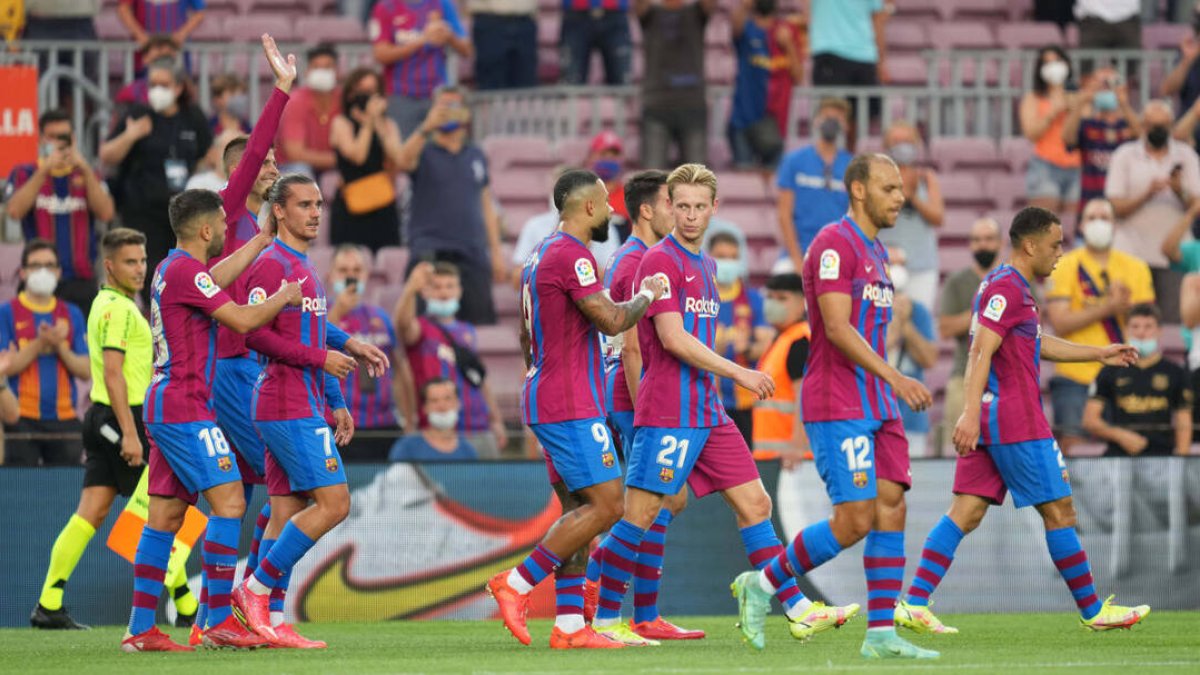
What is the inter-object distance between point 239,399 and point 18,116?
17.5 feet

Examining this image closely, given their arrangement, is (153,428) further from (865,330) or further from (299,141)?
(299,141)

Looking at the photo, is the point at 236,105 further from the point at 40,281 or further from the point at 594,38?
the point at 594,38

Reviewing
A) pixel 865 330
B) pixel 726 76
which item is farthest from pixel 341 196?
pixel 865 330

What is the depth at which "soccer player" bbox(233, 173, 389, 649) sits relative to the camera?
9781 millimetres

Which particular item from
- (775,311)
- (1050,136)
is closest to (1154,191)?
(1050,136)

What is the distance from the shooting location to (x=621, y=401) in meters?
10.6

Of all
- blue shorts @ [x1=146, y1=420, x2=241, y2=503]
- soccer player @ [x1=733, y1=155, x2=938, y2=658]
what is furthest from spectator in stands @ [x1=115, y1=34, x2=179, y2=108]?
soccer player @ [x1=733, y1=155, x2=938, y2=658]

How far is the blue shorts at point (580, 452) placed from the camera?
368 inches

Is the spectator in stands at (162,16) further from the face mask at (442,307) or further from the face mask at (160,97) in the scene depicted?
the face mask at (442,307)

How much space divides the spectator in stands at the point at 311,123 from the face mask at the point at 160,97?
1.30 m

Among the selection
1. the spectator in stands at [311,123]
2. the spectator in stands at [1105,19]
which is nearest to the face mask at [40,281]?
the spectator in stands at [311,123]

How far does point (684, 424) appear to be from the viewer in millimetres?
9594

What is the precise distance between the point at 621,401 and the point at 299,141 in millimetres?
7183

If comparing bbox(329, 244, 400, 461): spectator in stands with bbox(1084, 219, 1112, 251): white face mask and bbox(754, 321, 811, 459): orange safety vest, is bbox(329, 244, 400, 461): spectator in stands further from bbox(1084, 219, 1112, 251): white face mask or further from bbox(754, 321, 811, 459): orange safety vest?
bbox(1084, 219, 1112, 251): white face mask
